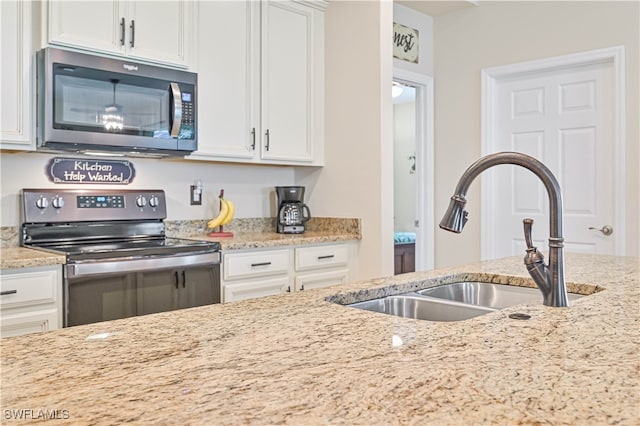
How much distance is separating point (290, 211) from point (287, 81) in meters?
0.81

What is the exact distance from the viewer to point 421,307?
1459 mm

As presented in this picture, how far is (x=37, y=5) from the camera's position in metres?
2.42

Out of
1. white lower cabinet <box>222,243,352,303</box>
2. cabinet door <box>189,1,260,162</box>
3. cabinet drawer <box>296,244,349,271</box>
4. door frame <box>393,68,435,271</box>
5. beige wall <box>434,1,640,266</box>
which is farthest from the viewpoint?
door frame <box>393,68,435,271</box>

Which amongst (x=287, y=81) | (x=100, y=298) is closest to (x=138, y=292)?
(x=100, y=298)

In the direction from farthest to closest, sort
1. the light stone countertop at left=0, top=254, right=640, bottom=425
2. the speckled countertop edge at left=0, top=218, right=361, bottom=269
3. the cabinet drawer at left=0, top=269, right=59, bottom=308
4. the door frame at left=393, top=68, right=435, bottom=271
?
the door frame at left=393, top=68, right=435, bottom=271 < the speckled countertop edge at left=0, top=218, right=361, bottom=269 < the cabinet drawer at left=0, top=269, right=59, bottom=308 < the light stone countertop at left=0, top=254, right=640, bottom=425

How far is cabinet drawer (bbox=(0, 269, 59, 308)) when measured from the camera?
2016mm

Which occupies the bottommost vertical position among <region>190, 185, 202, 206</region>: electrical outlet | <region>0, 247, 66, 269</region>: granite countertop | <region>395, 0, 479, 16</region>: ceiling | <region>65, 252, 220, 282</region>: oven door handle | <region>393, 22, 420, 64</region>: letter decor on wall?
<region>65, 252, 220, 282</region>: oven door handle

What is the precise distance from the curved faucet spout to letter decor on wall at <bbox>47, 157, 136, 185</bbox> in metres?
2.17

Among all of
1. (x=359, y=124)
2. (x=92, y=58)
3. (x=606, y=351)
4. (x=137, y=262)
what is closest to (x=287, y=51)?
(x=359, y=124)

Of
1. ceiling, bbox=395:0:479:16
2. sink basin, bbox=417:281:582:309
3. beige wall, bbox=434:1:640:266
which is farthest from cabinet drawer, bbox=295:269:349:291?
ceiling, bbox=395:0:479:16

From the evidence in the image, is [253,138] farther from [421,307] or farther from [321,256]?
[421,307]

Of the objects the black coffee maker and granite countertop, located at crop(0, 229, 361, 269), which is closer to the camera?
granite countertop, located at crop(0, 229, 361, 269)

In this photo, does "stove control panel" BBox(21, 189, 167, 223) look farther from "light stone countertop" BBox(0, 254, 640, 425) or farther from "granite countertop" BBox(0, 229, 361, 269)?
"light stone countertop" BBox(0, 254, 640, 425)

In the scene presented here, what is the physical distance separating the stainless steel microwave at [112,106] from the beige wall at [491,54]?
2181mm
